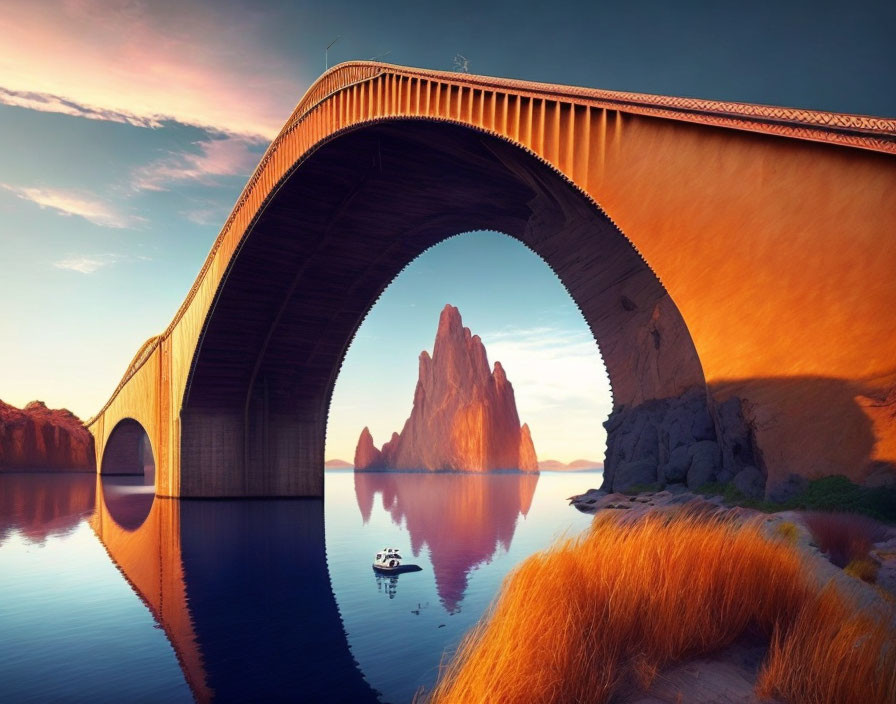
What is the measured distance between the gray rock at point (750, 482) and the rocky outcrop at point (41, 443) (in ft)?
338

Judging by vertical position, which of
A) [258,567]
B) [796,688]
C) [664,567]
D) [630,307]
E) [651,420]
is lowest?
[258,567]

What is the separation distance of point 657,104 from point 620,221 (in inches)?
95.2

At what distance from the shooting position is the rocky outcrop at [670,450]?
20.5m

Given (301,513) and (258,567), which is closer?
(258,567)

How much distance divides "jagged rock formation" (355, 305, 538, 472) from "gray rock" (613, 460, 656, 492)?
396 feet

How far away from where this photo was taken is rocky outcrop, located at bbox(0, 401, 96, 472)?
95375 mm

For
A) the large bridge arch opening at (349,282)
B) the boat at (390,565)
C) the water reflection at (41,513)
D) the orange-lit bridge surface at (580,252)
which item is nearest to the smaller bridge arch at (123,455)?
the water reflection at (41,513)

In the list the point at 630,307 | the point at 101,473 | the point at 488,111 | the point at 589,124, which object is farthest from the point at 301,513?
the point at 101,473

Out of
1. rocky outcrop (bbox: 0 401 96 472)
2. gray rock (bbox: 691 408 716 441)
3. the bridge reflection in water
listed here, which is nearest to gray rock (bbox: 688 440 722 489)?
gray rock (bbox: 691 408 716 441)

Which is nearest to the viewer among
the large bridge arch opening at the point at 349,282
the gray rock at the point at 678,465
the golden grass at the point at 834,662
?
the golden grass at the point at 834,662

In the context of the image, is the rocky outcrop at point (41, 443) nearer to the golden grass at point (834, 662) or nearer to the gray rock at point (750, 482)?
the gray rock at point (750, 482)

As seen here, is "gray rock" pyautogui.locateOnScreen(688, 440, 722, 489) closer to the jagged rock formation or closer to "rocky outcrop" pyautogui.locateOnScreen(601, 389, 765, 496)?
"rocky outcrop" pyautogui.locateOnScreen(601, 389, 765, 496)

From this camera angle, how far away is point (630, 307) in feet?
102

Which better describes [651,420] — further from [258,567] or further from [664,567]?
[664,567]
